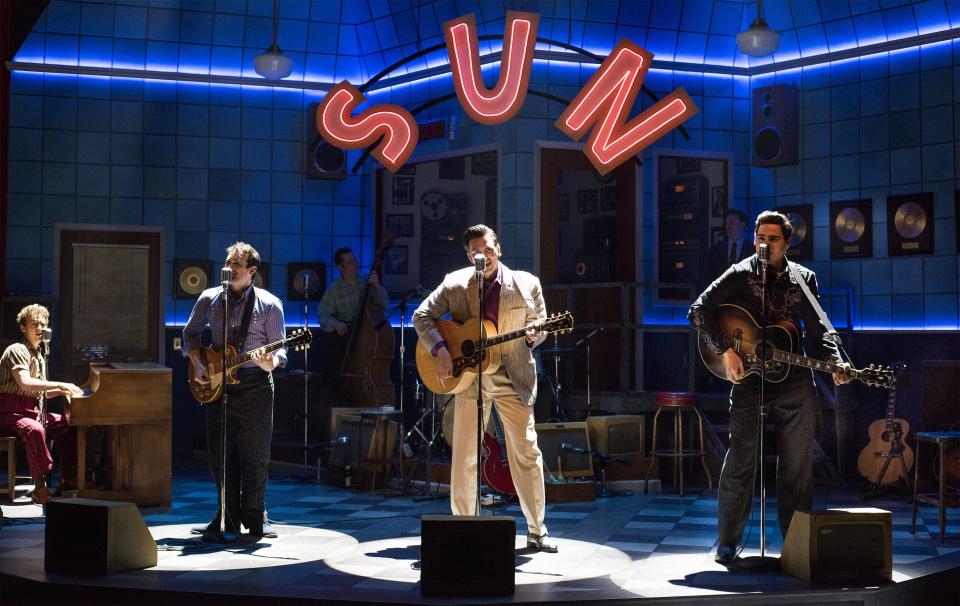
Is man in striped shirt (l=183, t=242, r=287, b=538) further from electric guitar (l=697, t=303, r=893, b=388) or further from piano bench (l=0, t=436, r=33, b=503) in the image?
electric guitar (l=697, t=303, r=893, b=388)

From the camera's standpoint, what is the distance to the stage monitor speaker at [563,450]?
8906 mm

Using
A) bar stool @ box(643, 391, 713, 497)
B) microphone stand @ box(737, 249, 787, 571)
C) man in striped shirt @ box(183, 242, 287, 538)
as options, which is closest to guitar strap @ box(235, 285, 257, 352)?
man in striped shirt @ box(183, 242, 287, 538)

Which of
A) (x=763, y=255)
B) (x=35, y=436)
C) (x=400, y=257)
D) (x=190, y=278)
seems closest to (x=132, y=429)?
(x=35, y=436)

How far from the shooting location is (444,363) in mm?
6223

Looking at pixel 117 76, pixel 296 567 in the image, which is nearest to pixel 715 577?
pixel 296 567

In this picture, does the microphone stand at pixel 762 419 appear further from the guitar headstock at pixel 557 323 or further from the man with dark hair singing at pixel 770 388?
the guitar headstock at pixel 557 323

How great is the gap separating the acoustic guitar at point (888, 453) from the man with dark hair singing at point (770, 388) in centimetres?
302

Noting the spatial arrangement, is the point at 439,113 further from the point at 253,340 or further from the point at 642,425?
the point at 253,340

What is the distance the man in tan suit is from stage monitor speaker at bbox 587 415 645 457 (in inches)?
113

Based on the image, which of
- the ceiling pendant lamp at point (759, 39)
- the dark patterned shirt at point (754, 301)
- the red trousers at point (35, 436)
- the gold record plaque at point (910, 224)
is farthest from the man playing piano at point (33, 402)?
the gold record plaque at point (910, 224)

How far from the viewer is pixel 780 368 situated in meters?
5.80

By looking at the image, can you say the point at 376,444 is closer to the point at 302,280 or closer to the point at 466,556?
the point at 302,280

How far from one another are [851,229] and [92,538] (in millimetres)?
7955

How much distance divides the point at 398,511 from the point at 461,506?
76.4 inches
